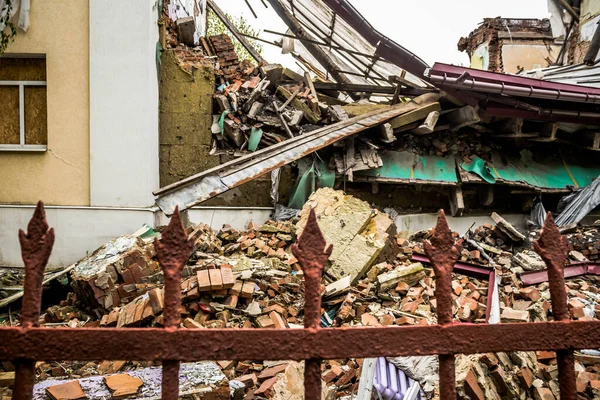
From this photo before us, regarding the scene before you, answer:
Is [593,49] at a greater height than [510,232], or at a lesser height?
greater

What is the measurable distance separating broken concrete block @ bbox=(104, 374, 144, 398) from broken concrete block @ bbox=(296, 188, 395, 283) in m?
2.96

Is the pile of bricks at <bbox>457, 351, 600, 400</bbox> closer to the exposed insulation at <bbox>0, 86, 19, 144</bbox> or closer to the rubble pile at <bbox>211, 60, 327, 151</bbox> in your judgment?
the rubble pile at <bbox>211, 60, 327, 151</bbox>

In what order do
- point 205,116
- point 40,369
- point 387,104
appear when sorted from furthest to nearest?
point 387,104
point 205,116
point 40,369

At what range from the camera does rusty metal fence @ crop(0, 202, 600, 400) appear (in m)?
1.26

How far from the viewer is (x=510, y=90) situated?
6.72m

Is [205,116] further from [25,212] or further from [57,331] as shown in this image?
[57,331]

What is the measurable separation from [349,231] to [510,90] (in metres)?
3.96

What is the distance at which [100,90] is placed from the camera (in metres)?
6.48

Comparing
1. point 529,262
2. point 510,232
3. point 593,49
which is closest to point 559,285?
point 529,262

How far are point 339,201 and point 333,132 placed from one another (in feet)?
4.41

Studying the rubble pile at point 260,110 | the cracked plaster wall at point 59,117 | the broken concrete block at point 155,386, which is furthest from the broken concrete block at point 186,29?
the broken concrete block at point 155,386

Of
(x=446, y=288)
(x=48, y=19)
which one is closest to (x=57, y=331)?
(x=446, y=288)

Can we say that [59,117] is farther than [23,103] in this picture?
No

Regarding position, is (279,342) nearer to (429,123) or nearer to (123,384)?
(123,384)
